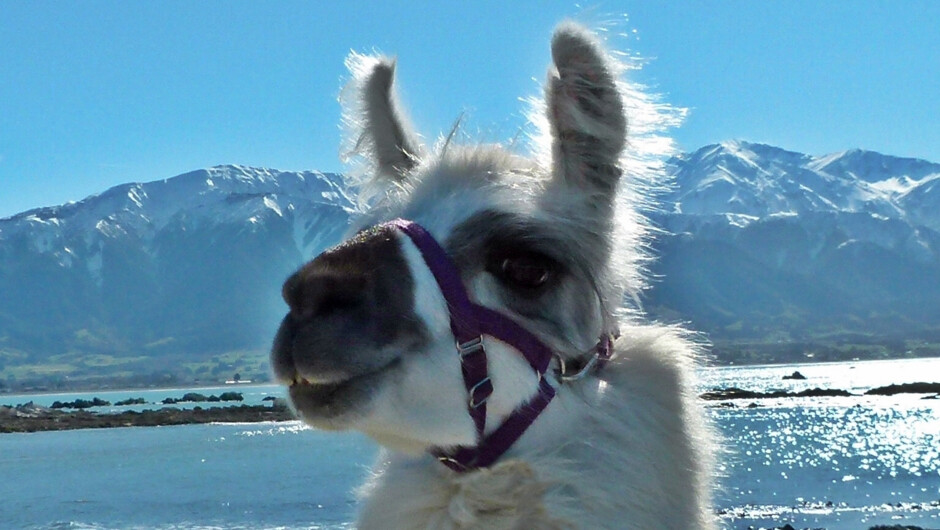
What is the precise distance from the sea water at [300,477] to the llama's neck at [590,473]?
0.40 meters

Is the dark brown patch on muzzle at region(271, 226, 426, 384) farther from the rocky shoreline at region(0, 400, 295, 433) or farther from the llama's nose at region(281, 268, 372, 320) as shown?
the rocky shoreline at region(0, 400, 295, 433)

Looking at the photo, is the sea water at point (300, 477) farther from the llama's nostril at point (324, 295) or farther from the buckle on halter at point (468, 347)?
the llama's nostril at point (324, 295)

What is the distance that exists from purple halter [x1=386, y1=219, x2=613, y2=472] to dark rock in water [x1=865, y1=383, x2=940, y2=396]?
138734 mm

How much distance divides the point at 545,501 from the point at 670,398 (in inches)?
21.8

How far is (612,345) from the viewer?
2.79 metres

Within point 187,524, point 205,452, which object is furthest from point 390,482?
point 205,452

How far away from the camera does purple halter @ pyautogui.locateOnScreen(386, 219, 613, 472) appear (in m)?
2.49

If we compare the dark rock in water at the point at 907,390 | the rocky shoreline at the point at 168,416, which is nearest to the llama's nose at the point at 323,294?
the rocky shoreline at the point at 168,416

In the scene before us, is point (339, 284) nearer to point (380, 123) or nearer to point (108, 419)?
point (380, 123)

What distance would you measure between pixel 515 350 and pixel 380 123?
1.28 meters

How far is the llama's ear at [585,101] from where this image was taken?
2.62 meters

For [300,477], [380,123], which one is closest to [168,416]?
[300,477]

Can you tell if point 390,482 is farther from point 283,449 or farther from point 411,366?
point 283,449

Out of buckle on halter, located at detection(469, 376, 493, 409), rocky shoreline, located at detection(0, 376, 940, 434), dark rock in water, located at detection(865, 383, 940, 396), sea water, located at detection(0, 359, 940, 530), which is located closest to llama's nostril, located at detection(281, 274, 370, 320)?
buckle on halter, located at detection(469, 376, 493, 409)
